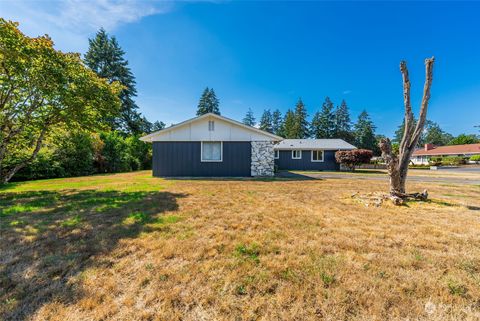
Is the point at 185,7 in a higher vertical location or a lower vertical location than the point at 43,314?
higher

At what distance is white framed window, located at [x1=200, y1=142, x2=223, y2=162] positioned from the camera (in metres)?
11.9

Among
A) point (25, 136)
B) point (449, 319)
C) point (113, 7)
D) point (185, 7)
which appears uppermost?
point (185, 7)

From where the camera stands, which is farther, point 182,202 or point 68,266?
point 182,202

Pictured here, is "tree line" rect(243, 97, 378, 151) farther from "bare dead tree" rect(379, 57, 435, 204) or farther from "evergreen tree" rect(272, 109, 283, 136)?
"bare dead tree" rect(379, 57, 435, 204)

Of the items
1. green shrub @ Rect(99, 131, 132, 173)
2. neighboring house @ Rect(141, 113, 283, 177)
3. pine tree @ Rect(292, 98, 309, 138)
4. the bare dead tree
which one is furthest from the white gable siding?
pine tree @ Rect(292, 98, 309, 138)

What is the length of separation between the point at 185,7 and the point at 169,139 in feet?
21.9

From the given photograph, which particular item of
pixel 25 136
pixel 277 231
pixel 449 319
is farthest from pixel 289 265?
pixel 25 136

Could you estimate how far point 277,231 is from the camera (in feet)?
11.4

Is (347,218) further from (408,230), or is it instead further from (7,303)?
(7,303)

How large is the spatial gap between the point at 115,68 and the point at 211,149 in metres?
28.3

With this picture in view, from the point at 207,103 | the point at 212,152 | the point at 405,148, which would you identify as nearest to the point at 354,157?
the point at 405,148

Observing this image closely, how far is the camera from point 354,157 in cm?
1755

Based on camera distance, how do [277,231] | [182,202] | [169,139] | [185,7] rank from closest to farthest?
[277,231]
[182,202]
[185,7]
[169,139]

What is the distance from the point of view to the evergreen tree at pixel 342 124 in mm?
45906
